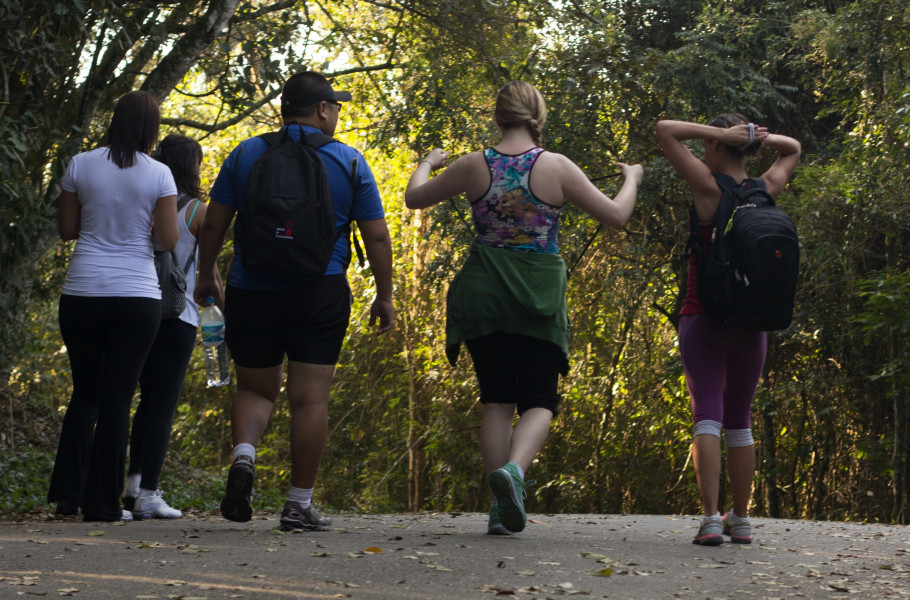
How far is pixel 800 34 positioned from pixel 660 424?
18.7ft

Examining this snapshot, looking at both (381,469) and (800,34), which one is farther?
(381,469)

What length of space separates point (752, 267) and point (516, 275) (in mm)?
1043

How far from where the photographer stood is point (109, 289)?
542 cm

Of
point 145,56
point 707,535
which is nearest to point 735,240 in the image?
point 707,535

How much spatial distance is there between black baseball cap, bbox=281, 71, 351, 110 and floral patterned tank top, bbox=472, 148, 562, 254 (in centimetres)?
84

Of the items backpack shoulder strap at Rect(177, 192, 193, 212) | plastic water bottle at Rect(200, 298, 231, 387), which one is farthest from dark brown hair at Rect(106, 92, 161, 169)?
plastic water bottle at Rect(200, 298, 231, 387)

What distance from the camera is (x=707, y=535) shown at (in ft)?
16.8

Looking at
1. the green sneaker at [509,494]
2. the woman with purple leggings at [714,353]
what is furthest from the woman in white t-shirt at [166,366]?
the woman with purple leggings at [714,353]

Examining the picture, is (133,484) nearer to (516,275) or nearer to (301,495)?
(301,495)

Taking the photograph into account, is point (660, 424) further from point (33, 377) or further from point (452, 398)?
point (33, 377)

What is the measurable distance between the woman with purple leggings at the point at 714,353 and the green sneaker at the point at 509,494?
93 cm

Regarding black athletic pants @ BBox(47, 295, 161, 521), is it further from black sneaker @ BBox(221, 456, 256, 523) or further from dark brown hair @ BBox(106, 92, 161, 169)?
black sneaker @ BBox(221, 456, 256, 523)

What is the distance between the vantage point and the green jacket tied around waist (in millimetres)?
4930

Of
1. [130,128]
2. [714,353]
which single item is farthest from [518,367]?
[130,128]
